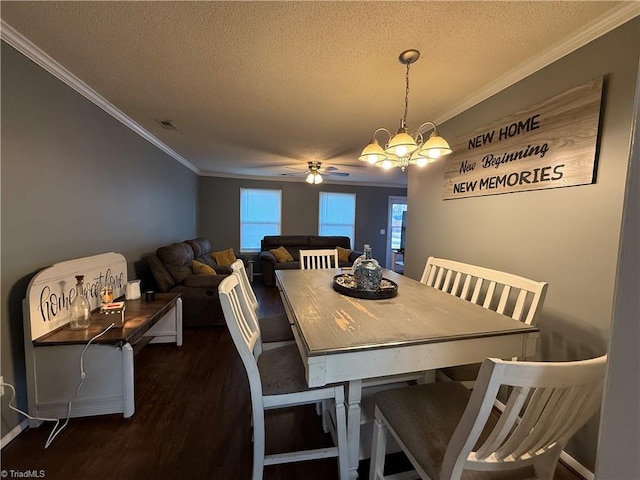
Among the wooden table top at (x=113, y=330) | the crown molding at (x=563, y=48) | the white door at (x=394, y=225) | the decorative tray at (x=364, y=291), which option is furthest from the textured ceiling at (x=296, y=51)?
the white door at (x=394, y=225)

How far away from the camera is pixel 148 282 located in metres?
3.33

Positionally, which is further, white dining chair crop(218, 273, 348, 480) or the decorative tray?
the decorative tray

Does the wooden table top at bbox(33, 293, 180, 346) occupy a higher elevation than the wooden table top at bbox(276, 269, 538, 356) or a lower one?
lower

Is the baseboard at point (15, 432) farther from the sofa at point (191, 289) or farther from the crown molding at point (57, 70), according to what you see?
the crown molding at point (57, 70)

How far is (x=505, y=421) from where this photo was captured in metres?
0.75

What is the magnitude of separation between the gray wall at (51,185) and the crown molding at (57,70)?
1.7 inches

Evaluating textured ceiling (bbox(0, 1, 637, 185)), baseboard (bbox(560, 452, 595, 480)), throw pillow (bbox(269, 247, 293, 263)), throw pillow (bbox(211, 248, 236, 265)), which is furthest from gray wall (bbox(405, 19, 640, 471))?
throw pillow (bbox(211, 248, 236, 265))

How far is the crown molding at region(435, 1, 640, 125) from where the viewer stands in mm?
1289

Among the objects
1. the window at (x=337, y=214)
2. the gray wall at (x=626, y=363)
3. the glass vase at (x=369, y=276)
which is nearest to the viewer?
the gray wall at (x=626, y=363)

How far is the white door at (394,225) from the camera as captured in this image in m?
7.14

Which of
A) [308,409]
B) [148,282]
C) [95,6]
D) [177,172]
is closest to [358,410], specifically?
[308,409]

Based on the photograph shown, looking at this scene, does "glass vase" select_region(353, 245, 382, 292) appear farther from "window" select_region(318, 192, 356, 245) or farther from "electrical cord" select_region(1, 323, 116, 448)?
"window" select_region(318, 192, 356, 245)

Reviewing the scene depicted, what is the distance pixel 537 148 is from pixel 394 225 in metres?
5.65
